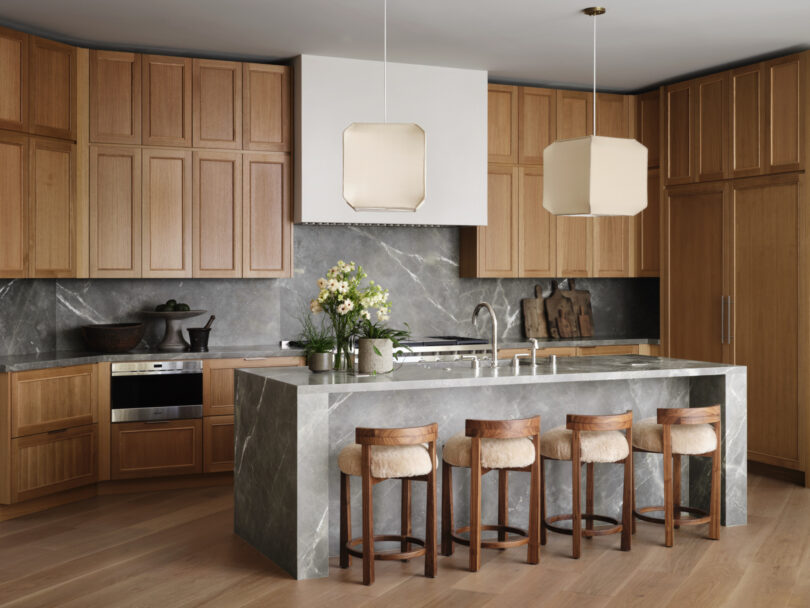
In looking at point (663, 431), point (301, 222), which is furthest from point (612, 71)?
point (663, 431)

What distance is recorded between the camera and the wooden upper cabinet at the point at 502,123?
669 cm

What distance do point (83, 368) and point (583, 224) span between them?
12.6 feet

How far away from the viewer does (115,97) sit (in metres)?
5.70

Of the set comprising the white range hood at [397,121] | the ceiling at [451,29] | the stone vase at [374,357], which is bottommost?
the stone vase at [374,357]

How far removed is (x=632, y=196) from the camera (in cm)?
415

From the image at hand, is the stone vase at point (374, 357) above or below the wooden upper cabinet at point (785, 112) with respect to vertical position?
below

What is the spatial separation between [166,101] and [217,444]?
A: 224 cm

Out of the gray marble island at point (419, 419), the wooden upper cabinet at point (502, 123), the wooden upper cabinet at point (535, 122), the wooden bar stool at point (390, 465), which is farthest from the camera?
the wooden upper cabinet at point (535, 122)

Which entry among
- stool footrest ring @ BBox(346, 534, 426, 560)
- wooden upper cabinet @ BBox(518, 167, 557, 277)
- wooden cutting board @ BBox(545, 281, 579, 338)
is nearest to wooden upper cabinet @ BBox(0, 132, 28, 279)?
stool footrest ring @ BBox(346, 534, 426, 560)

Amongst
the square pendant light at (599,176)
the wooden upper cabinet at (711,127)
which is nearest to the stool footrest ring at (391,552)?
the square pendant light at (599,176)

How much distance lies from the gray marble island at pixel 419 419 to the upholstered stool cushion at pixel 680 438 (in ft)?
0.88

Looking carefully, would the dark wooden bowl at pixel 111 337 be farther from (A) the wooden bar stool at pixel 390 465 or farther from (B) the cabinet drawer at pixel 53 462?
(A) the wooden bar stool at pixel 390 465

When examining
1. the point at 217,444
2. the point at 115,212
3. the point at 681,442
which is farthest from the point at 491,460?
the point at 115,212

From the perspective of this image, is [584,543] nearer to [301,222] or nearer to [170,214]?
[301,222]
